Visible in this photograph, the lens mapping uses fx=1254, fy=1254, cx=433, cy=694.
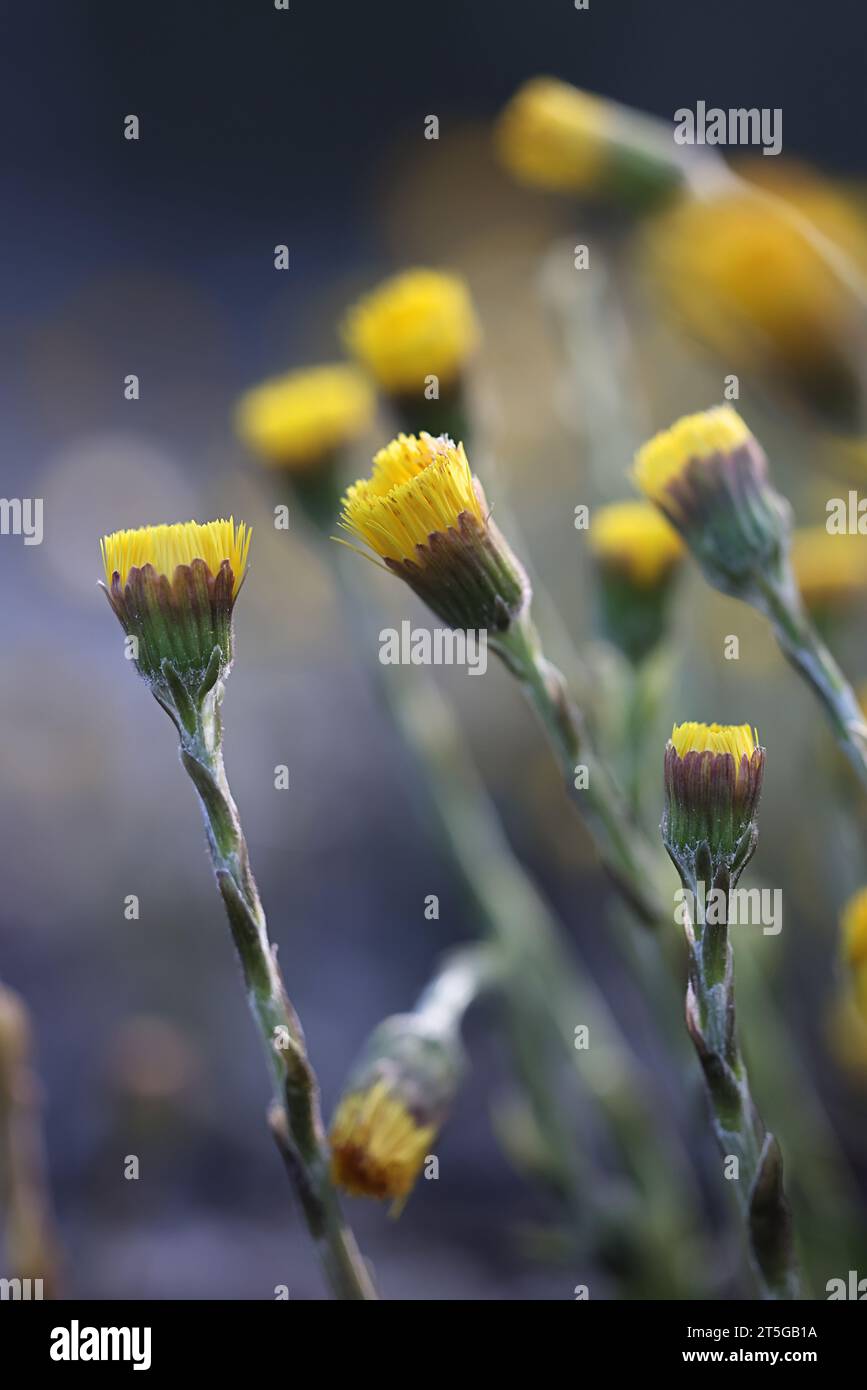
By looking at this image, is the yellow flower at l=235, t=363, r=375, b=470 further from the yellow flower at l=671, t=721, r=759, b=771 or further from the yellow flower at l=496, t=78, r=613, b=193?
the yellow flower at l=671, t=721, r=759, b=771

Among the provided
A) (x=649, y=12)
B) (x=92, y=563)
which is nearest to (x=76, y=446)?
(x=92, y=563)

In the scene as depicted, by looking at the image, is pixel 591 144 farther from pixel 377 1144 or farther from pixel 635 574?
pixel 377 1144

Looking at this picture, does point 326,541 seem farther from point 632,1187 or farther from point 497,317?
point 497,317

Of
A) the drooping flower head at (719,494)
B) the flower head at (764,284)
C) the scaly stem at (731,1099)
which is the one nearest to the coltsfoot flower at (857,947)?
the scaly stem at (731,1099)

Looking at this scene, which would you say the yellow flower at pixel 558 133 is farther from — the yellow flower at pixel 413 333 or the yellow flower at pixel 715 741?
the yellow flower at pixel 715 741

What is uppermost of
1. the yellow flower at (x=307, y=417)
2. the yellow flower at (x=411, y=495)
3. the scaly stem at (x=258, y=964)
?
the yellow flower at (x=307, y=417)
